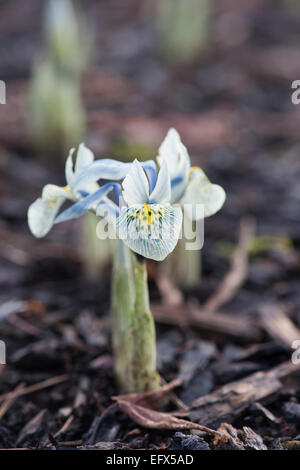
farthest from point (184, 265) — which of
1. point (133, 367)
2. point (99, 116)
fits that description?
point (99, 116)

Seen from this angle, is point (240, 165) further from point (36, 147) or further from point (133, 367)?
point (133, 367)

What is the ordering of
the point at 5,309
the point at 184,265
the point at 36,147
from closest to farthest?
1. the point at 5,309
2. the point at 184,265
3. the point at 36,147

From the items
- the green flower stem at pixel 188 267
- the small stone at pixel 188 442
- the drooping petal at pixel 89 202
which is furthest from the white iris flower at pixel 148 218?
the green flower stem at pixel 188 267

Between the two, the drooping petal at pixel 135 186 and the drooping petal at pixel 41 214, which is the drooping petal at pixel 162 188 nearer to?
the drooping petal at pixel 135 186

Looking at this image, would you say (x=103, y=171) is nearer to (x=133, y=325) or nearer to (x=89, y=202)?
(x=89, y=202)

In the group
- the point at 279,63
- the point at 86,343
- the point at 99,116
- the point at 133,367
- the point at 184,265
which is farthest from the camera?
the point at 279,63
